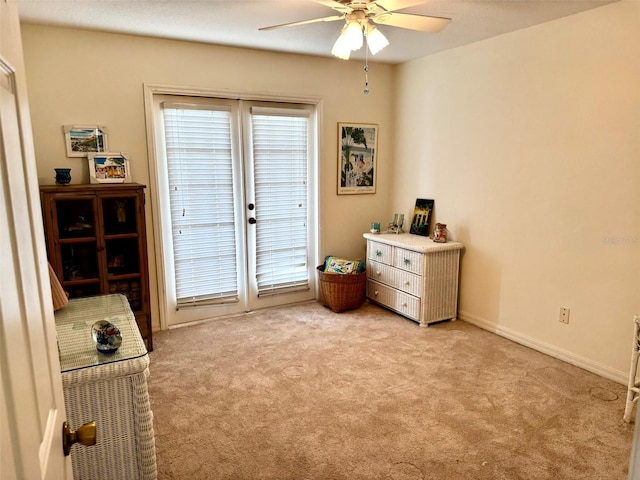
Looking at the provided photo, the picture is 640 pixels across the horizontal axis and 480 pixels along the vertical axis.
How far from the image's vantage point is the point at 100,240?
10.4 feet

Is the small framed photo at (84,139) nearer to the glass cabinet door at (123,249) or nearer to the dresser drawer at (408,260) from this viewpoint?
the glass cabinet door at (123,249)

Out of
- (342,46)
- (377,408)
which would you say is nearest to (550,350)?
(377,408)

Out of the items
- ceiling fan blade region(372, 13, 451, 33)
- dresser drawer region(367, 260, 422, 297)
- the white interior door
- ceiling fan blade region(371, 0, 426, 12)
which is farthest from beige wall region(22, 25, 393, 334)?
the white interior door

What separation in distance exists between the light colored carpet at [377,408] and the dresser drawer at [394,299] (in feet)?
0.77

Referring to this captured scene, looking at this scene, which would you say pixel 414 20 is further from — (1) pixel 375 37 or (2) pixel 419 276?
(2) pixel 419 276

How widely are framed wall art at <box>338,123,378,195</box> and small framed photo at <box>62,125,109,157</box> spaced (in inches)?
86.5

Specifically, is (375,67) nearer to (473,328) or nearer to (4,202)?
(473,328)

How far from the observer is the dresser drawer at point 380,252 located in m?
4.14

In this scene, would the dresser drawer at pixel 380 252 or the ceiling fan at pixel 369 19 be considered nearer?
the ceiling fan at pixel 369 19

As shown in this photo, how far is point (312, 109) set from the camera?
4285 millimetres

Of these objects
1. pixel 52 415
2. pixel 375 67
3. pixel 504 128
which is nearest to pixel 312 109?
pixel 375 67

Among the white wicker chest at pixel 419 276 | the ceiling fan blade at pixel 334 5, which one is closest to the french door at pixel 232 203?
the white wicker chest at pixel 419 276

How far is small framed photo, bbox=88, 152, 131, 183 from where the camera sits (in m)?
3.32

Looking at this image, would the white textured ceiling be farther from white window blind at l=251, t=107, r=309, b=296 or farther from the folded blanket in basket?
the folded blanket in basket
